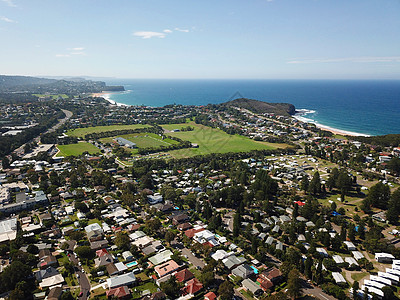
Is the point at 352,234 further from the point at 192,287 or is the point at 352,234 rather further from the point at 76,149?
the point at 76,149

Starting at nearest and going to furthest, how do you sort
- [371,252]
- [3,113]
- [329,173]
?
[371,252] → [329,173] → [3,113]

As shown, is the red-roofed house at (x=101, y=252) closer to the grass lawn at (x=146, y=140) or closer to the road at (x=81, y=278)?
the road at (x=81, y=278)

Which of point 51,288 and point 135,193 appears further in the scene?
point 135,193

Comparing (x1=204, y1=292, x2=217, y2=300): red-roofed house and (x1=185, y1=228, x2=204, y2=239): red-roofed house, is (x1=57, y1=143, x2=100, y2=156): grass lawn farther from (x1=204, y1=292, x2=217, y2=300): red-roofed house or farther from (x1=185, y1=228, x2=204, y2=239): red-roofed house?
(x1=204, y1=292, x2=217, y2=300): red-roofed house

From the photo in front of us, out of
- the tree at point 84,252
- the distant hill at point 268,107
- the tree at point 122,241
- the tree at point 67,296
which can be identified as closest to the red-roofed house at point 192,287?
the tree at point 122,241

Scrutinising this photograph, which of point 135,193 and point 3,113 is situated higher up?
point 3,113

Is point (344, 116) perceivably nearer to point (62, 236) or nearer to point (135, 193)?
point (135, 193)

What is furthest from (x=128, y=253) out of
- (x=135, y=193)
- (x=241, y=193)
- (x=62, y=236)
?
(x=241, y=193)
